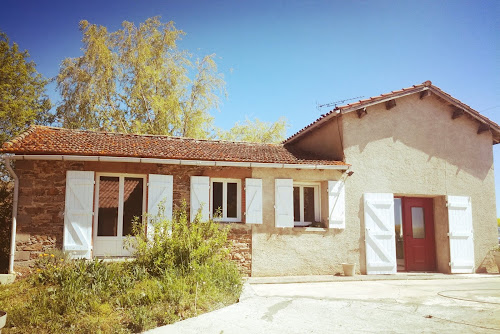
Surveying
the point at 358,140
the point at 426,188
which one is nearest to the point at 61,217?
the point at 358,140

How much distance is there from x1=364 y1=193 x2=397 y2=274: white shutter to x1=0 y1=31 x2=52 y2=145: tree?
14448mm

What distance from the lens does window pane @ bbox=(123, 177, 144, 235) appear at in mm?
9508

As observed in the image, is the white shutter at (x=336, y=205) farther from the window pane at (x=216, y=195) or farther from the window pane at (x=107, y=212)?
the window pane at (x=107, y=212)

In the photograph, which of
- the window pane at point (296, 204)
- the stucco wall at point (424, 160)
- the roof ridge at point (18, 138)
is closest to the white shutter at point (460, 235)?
the stucco wall at point (424, 160)

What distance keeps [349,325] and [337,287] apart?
292 centimetres

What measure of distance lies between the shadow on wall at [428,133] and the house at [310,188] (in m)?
0.03

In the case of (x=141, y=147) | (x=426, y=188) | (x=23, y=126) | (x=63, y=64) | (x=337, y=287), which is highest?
(x=63, y=64)

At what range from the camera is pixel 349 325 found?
203 inches

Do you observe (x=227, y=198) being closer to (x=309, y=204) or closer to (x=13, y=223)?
(x=309, y=204)

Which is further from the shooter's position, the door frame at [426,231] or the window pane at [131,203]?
the door frame at [426,231]

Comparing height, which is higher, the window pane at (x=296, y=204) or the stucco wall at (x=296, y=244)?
the window pane at (x=296, y=204)

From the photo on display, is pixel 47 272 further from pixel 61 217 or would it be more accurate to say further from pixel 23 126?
pixel 23 126

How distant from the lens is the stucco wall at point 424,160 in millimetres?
10430

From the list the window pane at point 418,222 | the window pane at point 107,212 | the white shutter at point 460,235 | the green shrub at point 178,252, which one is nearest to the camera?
the green shrub at point 178,252
